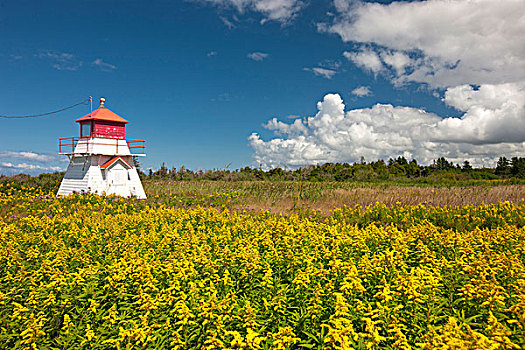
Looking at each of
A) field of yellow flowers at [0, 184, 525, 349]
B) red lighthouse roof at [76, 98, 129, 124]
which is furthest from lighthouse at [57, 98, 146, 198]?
field of yellow flowers at [0, 184, 525, 349]

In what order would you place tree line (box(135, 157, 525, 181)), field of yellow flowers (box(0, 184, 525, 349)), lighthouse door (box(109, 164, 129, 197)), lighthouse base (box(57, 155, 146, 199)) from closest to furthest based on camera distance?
field of yellow flowers (box(0, 184, 525, 349))
lighthouse base (box(57, 155, 146, 199))
lighthouse door (box(109, 164, 129, 197))
tree line (box(135, 157, 525, 181))

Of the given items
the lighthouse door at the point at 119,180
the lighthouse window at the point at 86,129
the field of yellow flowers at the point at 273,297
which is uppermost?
the lighthouse window at the point at 86,129

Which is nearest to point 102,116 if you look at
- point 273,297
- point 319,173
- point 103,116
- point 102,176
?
point 103,116

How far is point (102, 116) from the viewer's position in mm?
20422

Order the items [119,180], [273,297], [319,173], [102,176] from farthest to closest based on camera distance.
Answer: [319,173], [119,180], [102,176], [273,297]

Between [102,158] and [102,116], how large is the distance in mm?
2759

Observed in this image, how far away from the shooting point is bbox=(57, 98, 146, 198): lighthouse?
20.0m

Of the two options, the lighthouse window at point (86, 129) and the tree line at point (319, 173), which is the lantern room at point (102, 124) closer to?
the lighthouse window at point (86, 129)

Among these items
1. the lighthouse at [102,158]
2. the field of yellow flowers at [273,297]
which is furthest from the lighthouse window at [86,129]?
the field of yellow flowers at [273,297]

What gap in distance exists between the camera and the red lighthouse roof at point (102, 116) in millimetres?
20266

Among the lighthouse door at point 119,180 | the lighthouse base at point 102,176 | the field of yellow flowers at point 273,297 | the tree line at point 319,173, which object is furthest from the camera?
the tree line at point 319,173

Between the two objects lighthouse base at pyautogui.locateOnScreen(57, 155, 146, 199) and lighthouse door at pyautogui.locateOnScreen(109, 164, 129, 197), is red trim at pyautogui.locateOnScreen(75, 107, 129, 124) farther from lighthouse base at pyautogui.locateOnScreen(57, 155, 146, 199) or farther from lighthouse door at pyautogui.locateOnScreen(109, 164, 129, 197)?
lighthouse door at pyautogui.locateOnScreen(109, 164, 129, 197)

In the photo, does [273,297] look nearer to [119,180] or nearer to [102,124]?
[119,180]

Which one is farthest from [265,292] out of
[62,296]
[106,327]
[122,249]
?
[122,249]
